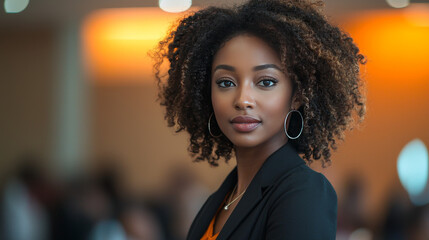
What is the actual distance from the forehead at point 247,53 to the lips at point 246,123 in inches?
5.6

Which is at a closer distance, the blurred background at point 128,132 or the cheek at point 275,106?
the cheek at point 275,106

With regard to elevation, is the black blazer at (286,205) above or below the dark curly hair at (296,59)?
below

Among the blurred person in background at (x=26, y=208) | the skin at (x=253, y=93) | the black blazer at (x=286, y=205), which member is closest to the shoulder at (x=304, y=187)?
the black blazer at (x=286, y=205)

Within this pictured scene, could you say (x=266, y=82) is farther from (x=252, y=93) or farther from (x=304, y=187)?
(x=304, y=187)

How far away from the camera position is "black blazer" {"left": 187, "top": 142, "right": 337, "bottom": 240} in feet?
4.58

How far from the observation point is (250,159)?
1.78 m

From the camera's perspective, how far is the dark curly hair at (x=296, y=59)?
169 centimetres

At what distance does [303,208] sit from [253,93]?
0.38 metres

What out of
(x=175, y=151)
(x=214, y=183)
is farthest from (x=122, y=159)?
(x=214, y=183)

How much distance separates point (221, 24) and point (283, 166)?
471 mm

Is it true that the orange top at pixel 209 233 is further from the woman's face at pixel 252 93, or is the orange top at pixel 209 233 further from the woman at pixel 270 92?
the woman's face at pixel 252 93

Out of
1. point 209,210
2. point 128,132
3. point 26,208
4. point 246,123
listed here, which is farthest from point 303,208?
point 128,132

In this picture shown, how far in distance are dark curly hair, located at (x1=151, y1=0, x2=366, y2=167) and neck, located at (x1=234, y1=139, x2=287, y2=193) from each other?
0.09 m

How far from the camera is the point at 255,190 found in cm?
162
